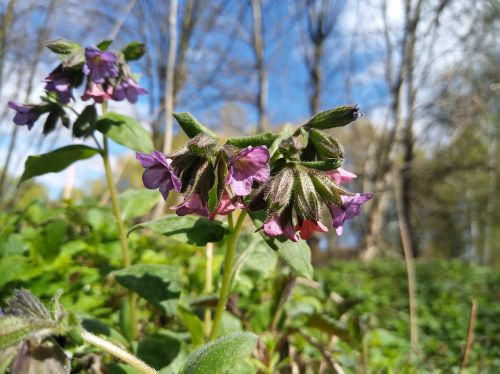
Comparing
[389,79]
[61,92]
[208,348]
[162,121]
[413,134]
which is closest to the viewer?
[208,348]

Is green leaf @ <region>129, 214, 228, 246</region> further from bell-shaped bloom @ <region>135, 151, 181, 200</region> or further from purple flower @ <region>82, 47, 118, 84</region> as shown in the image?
purple flower @ <region>82, 47, 118, 84</region>

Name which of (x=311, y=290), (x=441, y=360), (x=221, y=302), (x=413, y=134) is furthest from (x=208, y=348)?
(x=413, y=134)

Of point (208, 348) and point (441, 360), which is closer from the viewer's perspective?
point (208, 348)

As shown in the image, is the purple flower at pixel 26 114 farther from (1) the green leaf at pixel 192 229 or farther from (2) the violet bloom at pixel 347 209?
(2) the violet bloom at pixel 347 209

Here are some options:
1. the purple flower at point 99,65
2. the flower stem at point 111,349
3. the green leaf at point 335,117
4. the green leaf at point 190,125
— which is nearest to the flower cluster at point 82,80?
the purple flower at point 99,65

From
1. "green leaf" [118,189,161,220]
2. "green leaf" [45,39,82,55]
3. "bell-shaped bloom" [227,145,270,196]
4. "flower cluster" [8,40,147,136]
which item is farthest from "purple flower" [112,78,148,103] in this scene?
"bell-shaped bloom" [227,145,270,196]

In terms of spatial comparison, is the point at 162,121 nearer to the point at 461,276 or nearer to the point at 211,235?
the point at 461,276

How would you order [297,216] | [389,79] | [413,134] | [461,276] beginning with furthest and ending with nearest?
1. [413,134]
2. [389,79]
3. [461,276]
4. [297,216]

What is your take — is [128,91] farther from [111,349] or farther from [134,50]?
[111,349]
